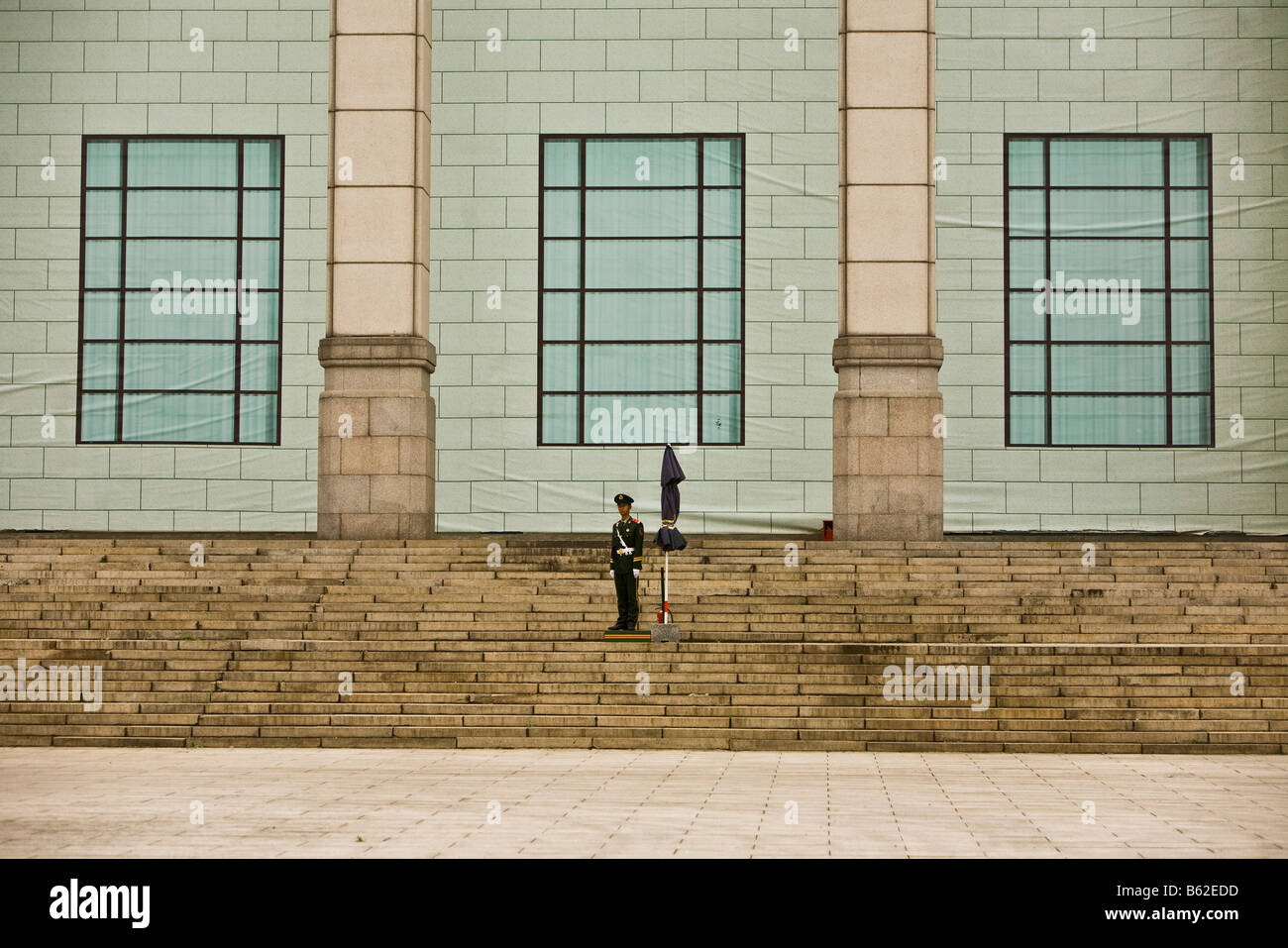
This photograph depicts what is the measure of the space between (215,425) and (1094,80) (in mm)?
20084

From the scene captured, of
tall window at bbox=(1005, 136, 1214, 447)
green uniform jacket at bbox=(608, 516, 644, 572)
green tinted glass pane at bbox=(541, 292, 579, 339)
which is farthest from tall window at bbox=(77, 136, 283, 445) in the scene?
tall window at bbox=(1005, 136, 1214, 447)

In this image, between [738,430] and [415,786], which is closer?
[415,786]

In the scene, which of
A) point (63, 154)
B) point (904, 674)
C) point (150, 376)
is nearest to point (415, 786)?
point (904, 674)

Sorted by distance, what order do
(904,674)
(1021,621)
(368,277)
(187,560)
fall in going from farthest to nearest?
(368,277), (187,560), (1021,621), (904,674)

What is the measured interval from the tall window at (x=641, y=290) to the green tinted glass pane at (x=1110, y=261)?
6877 millimetres

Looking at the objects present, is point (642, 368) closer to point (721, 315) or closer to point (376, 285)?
point (721, 315)

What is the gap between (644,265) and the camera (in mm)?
32688

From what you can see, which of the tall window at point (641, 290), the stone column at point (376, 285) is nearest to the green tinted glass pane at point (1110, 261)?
the tall window at point (641, 290)

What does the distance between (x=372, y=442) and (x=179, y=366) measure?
8.27m

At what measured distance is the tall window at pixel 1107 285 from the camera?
32250mm

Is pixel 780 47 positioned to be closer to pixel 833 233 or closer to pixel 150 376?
pixel 833 233

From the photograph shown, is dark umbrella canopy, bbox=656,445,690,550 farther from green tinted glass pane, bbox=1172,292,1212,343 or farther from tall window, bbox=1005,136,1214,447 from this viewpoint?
green tinted glass pane, bbox=1172,292,1212,343

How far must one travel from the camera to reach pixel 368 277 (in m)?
26.8

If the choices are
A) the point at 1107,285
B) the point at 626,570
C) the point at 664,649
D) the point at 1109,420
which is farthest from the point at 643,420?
the point at 664,649
